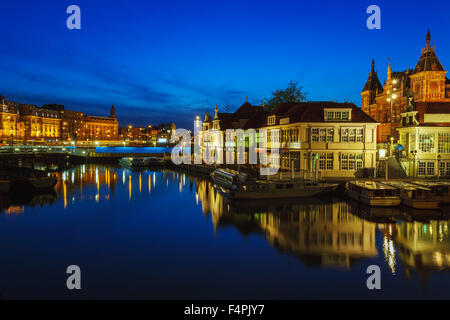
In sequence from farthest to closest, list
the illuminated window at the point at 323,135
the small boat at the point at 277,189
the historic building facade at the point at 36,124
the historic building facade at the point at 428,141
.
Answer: the historic building facade at the point at 36,124 < the illuminated window at the point at 323,135 < the historic building facade at the point at 428,141 < the small boat at the point at 277,189

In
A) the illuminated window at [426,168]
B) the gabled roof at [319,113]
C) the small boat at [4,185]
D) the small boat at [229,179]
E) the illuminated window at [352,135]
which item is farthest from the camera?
the gabled roof at [319,113]

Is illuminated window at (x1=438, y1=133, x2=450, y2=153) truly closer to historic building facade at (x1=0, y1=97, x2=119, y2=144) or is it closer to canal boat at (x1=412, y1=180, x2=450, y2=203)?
canal boat at (x1=412, y1=180, x2=450, y2=203)

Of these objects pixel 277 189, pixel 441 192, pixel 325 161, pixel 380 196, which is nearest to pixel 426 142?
pixel 441 192

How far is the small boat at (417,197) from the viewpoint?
95.8ft

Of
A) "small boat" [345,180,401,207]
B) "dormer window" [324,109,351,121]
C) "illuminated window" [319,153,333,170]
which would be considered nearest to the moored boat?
"small boat" [345,180,401,207]

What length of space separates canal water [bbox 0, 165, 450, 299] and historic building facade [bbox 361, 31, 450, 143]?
36.0 m

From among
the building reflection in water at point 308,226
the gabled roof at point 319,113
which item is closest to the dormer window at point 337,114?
the gabled roof at point 319,113

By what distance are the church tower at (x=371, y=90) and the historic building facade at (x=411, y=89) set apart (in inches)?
42.9

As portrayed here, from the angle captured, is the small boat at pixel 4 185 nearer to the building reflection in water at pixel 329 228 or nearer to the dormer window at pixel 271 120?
the building reflection in water at pixel 329 228

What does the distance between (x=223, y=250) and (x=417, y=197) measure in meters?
19.9

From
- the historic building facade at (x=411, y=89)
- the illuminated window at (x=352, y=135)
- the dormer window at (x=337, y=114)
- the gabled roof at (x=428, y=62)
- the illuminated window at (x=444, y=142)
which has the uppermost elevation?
the gabled roof at (x=428, y=62)

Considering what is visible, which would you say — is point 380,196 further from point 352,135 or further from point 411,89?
point 411,89

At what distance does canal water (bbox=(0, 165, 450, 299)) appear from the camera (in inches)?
590

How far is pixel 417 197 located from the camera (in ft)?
97.6
